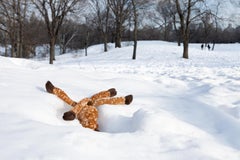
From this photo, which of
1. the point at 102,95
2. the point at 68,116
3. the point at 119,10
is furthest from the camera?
the point at 119,10

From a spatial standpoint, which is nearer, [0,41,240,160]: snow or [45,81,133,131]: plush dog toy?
[0,41,240,160]: snow

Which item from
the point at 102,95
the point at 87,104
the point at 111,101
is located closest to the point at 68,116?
the point at 87,104

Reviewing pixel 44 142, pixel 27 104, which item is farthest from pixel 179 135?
pixel 27 104

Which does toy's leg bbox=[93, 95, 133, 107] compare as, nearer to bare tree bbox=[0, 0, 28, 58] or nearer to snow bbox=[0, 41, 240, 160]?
snow bbox=[0, 41, 240, 160]

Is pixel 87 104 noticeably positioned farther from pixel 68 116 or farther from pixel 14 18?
pixel 14 18

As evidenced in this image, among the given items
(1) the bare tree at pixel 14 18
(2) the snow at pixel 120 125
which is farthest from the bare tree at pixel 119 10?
(2) the snow at pixel 120 125

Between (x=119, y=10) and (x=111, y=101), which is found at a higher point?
(x=119, y=10)

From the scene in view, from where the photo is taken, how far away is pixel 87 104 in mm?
4531

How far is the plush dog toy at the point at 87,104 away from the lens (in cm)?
404

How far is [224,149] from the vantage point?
3.09 metres

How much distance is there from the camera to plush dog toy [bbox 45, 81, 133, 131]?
4.04 m

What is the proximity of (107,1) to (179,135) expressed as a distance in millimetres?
34880

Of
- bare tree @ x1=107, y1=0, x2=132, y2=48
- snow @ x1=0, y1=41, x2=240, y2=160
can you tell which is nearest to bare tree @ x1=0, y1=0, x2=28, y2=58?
bare tree @ x1=107, y1=0, x2=132, y2=48

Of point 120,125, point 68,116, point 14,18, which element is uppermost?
point 14,18
